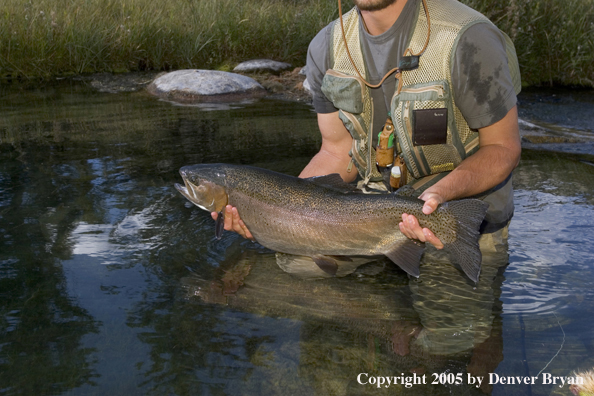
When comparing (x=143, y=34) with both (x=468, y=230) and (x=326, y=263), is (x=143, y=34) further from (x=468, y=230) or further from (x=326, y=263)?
(x=468, y=230)

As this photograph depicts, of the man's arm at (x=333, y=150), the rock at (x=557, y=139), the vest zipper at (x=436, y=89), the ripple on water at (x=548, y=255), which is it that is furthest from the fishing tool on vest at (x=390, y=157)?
the rock at (x=557, y=139)

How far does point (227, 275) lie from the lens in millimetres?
4109

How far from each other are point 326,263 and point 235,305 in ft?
2.05

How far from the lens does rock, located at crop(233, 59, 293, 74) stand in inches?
520

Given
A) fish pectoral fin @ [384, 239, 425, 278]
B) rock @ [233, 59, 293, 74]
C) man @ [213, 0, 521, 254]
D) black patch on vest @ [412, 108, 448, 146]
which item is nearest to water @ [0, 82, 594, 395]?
fish pectoral fin @ [384, 239, 425, 278]

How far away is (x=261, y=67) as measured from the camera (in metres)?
13.3

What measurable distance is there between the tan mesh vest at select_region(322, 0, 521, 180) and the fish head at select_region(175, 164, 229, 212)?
1011 mm

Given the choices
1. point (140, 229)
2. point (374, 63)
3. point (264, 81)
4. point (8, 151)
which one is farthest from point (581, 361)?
point (264, 81)

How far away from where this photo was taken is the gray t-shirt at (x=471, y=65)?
375 cm

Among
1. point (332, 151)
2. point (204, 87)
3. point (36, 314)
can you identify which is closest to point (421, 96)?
point (332, 151)

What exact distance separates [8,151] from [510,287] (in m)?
5.65

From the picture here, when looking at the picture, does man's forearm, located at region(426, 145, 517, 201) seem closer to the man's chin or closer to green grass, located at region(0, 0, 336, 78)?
the man's chin

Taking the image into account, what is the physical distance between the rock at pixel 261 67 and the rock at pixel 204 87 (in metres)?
1.46

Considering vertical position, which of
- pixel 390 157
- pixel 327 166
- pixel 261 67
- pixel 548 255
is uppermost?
pixel 390 157
